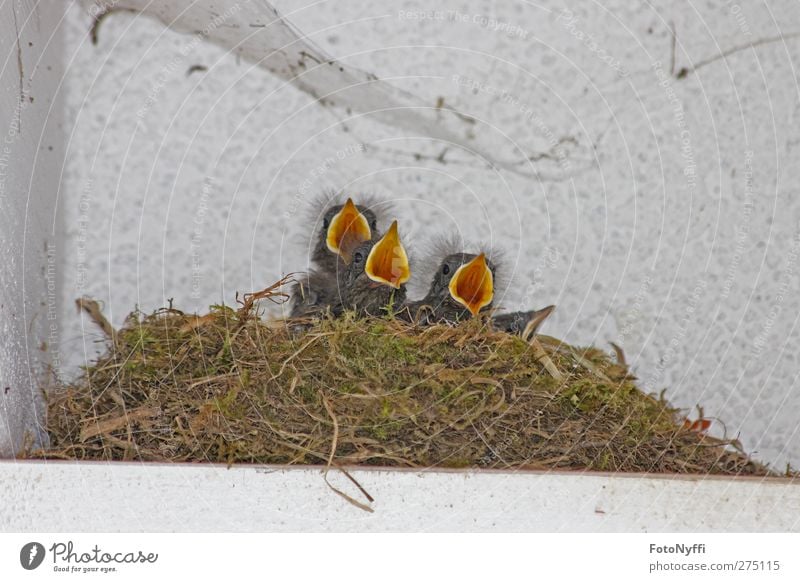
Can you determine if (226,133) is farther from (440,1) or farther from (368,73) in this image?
(440,1)

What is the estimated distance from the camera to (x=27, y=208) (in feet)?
4.32

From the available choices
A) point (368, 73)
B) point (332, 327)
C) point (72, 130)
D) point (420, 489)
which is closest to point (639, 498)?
point (420, 489)

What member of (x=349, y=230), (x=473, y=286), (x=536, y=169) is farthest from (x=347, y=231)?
(x=536, y=169)

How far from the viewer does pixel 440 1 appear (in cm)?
167

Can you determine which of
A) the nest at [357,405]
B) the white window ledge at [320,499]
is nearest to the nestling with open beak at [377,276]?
the nest at [357,405]

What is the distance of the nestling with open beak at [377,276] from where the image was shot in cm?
143

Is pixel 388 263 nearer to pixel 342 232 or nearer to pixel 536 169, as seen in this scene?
pixel 342 232

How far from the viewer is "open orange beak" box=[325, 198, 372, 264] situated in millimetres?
1535

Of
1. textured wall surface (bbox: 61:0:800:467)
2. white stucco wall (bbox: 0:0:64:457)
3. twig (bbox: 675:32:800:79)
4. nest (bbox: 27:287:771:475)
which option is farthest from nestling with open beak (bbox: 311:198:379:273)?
twig (bbox: 675:32:800:79)

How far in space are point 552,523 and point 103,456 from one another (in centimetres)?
53

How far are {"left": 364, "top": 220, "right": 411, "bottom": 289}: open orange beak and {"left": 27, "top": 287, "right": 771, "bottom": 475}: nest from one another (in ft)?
0.48

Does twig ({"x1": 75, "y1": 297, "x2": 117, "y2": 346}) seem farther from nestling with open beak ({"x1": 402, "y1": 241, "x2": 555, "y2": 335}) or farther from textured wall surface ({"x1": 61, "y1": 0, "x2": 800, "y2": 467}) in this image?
nestling with open beak ({"x1": 402, "y1": 241, "x2": 555, "y2": 335})

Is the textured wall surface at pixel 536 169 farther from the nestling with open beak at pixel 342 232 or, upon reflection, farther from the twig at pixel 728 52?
the nestling with open beak at pixel 342 232

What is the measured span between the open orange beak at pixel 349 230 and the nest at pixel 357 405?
26cm
